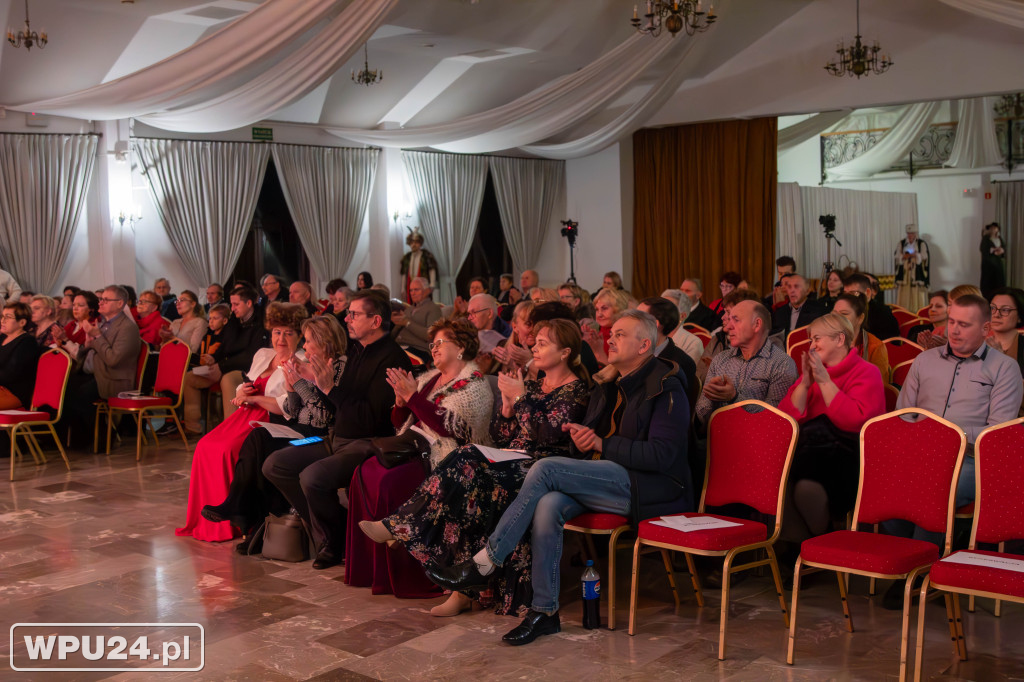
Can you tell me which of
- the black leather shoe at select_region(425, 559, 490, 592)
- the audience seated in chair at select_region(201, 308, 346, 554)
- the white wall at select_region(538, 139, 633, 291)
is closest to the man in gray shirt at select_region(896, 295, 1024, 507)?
the black leather shoe at select_region(425, 559, 490, 592)

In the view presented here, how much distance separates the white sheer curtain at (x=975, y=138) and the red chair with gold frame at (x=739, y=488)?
47.6 ft

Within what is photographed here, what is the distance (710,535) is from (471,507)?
0.96 metres

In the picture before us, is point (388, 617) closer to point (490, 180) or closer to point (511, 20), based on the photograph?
point (511, 20)

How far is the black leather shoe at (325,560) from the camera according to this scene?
4.72 meters

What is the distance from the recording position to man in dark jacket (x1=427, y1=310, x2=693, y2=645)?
375 centimetres

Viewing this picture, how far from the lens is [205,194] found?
1241 centimetres

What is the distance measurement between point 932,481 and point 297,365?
2.93m

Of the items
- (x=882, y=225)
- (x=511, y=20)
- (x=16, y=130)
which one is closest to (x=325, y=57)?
(x=511, y=20)

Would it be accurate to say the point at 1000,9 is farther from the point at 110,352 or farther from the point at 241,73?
the point at 110,352

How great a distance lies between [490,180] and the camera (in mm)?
16016

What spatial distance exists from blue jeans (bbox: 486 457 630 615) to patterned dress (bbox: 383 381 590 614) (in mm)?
153

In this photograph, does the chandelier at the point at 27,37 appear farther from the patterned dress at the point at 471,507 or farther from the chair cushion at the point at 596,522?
the chair cushion at the point at 596,522

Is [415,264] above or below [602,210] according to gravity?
below

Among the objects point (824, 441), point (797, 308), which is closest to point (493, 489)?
point (824, 441)
